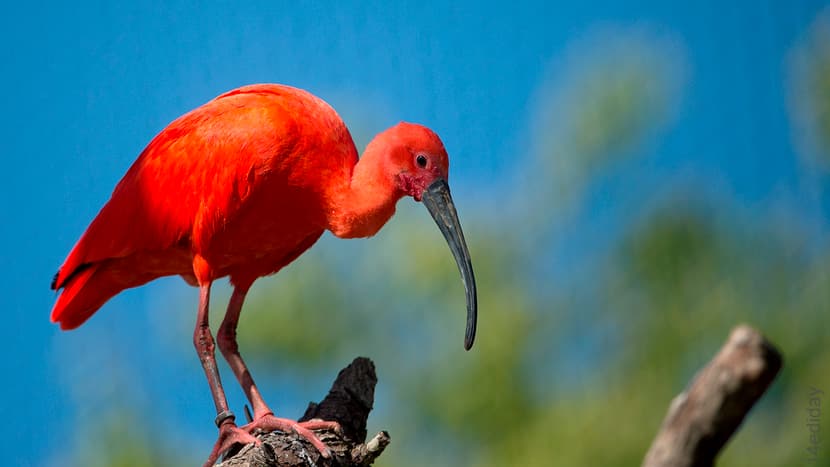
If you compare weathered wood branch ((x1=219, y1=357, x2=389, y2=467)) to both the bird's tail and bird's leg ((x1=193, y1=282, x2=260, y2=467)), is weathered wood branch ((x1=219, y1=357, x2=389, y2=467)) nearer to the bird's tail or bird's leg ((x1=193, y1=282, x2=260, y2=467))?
bird's leg ((x1=193, y1=282, x2=260, y2=467))

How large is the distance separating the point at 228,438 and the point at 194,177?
42.4 inches

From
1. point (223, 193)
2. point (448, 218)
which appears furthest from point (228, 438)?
point (448, 218)

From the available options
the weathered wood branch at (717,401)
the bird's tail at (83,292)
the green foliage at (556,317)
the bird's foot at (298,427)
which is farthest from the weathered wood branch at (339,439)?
the green foliage at (556,317)

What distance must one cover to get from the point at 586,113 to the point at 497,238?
130cm

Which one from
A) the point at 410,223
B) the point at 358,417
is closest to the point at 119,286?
the point at 358,417

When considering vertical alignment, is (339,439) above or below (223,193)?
below

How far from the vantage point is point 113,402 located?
308 inches

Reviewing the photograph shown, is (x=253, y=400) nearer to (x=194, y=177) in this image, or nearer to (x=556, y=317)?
(x=194, y=177)

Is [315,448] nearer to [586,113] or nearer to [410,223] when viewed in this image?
[410,223]

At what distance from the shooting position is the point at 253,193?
4.32 m

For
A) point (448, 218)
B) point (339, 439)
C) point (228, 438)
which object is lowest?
point (339, 439)

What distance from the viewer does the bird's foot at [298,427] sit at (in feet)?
13.1

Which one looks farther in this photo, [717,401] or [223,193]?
[223,193]

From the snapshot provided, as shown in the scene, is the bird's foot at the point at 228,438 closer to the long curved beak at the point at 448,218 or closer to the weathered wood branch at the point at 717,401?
the long curved beak at the point at 448,218
